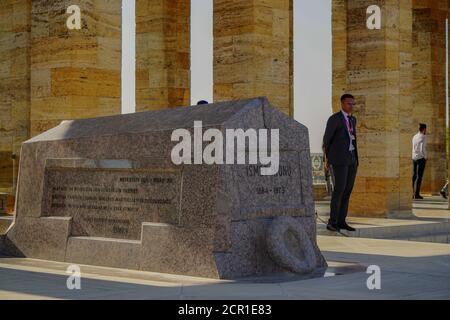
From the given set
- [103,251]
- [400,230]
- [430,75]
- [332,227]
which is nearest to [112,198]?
[103,251]

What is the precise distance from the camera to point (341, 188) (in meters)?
12.8

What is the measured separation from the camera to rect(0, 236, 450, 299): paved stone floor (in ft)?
23.6

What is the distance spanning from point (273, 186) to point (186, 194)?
0.88 meters

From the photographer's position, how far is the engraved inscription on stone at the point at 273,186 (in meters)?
8.62

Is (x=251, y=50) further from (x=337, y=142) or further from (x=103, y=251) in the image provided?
(x=103, y=251)

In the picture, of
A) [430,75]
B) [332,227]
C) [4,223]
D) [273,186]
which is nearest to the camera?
[273,186]

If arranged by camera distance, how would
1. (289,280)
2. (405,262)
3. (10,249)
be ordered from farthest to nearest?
(10,249), (405,262), (289,280)

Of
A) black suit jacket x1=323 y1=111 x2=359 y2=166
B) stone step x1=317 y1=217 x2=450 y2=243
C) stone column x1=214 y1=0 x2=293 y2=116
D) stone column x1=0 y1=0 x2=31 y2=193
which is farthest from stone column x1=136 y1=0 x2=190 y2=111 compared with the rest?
black suit jacket x1=323 y1=111 x2=359 y2=166

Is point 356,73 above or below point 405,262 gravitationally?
above

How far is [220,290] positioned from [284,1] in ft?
35.8

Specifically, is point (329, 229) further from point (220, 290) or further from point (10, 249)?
point (220, 290)

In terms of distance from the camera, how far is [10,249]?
35.7ft

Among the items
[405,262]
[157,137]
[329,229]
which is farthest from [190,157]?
[329,229]

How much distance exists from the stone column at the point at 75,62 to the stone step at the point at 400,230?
407 centimetres
